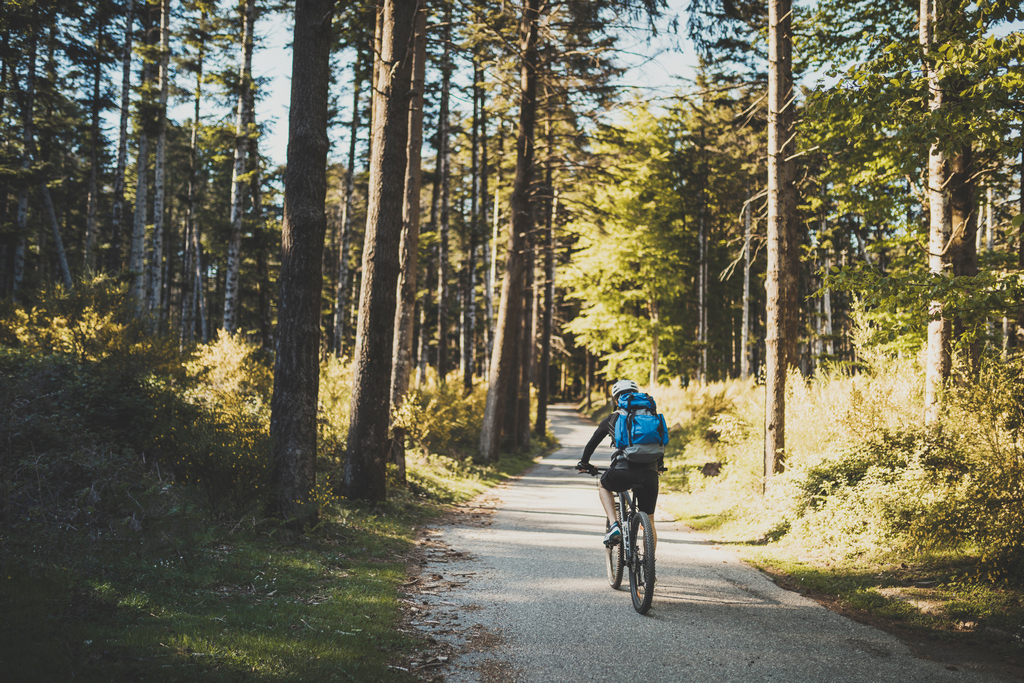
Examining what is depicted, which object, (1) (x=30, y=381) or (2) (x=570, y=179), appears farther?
(2) (x=570, y=179)

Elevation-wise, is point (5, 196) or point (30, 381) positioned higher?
point (5, 196)

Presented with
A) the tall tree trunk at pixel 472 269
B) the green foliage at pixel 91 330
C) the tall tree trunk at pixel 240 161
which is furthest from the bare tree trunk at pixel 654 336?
the green foliage at pixel 91 330

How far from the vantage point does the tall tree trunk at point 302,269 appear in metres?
7.25

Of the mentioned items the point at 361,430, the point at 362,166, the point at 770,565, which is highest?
the point at 362,166

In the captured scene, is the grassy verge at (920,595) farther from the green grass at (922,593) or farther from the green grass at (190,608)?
the green grass at (190,608)

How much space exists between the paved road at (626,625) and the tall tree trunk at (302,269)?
2.14 metres

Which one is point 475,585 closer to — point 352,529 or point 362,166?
point 352,529

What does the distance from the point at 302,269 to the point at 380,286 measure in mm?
2229

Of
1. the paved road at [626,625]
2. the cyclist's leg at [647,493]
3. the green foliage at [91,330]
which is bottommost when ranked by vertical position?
the paved road at [626,625]

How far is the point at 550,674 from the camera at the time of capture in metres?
4.14

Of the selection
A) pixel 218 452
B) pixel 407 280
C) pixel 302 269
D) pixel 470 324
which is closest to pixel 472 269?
pixel 470 324

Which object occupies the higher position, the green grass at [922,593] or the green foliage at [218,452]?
the green foliage at [218,452]

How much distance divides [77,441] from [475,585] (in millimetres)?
4738

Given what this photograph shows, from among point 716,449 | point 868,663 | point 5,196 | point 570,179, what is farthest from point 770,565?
point 5,196
